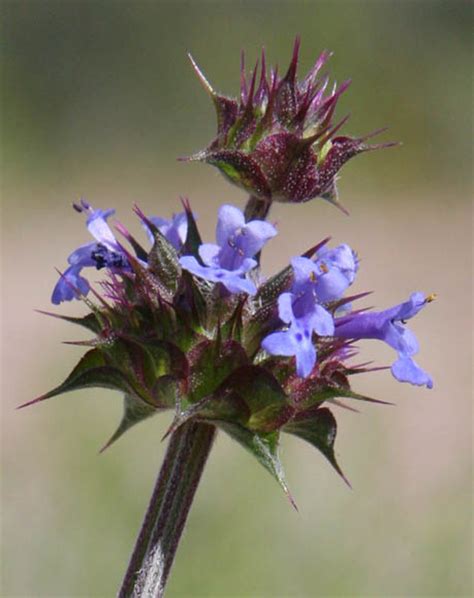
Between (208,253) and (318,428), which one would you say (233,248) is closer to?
(208,253)

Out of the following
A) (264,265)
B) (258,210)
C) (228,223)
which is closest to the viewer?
(228,223)

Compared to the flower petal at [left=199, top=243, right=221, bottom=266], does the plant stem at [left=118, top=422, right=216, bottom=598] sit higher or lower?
lower

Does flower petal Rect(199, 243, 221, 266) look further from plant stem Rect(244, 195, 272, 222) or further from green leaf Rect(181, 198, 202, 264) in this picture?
plant stem Rect(244, 195, 272, 222)

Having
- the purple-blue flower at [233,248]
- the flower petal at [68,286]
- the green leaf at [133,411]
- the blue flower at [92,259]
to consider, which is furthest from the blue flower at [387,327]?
the flower petal at [68,286]

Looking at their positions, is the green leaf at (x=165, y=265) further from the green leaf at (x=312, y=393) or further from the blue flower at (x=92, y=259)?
the green leaf at (x=312, y=393)

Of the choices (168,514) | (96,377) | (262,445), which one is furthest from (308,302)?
(168,514)

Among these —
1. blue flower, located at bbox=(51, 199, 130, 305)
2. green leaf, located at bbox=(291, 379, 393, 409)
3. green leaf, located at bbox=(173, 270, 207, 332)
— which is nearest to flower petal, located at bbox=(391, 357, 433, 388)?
green leaf, located at bbox=(291, 379, 393, 409)
